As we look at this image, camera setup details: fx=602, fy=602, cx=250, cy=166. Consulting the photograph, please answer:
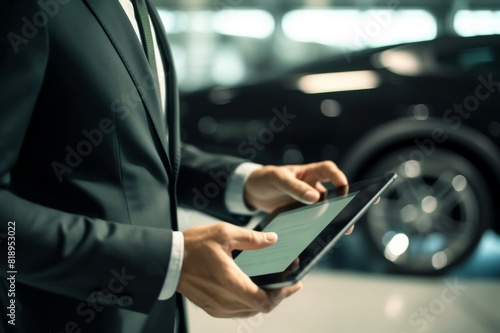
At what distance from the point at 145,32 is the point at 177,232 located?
1.02ft

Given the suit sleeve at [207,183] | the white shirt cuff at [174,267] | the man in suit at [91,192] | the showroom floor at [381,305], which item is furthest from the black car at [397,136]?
the white shirt cuff at [174,267]

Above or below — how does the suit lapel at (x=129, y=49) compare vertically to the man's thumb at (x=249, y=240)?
above

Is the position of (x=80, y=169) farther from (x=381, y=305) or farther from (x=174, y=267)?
(x=381, y=305)

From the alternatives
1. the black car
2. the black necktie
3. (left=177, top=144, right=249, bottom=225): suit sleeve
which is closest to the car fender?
the black car

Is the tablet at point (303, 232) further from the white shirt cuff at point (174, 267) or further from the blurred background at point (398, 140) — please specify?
the blurred background at point (398, 140)

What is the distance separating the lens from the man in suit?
0.66 m

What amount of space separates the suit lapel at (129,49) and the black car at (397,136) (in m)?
1.98

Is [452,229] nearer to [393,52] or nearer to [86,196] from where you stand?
[393,52]

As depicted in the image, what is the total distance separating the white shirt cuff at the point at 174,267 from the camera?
2.26ft

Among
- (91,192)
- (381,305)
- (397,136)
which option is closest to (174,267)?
(91,192)

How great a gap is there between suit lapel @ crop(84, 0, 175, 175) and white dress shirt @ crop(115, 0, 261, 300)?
0.05 metres

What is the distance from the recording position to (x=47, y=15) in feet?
2.24

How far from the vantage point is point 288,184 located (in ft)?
3.19

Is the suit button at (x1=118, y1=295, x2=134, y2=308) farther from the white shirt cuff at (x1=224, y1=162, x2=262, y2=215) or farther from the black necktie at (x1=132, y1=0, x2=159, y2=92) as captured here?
the white shirt cuff at (x1=224, y1=162, x2=262, y2=215)
